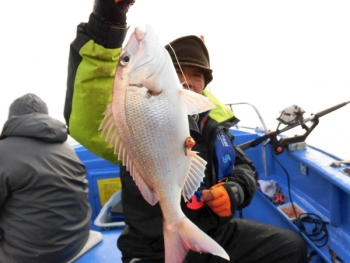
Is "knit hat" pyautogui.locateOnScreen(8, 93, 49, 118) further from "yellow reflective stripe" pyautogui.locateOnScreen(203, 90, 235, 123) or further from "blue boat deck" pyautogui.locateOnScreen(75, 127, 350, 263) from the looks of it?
"yellow reflective stripe" pyautogui.locateOnScreen(203, 90, 235, 123)

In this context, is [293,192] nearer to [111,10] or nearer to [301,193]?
[301,193]

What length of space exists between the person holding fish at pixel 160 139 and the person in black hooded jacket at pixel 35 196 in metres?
0.75

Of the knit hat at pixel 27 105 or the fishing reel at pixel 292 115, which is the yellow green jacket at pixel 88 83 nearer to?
the knit hat at pixel 27 105

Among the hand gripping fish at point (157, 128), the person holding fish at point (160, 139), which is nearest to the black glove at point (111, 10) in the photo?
the person holding fish at point (160, 139)

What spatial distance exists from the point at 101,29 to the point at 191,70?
0.72 m

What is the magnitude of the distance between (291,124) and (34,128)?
2300mm

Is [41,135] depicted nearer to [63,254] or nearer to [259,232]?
[63,254]

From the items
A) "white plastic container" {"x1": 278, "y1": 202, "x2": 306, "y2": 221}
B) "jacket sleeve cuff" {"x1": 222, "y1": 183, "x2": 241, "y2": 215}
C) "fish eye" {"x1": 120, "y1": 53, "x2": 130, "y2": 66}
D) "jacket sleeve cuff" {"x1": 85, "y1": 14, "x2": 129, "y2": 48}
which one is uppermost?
"jacket sleeve cuff" {"x1": 85, "y1": 14, "x2": 129, "y2": 48}

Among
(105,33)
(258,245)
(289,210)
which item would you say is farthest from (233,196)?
(289,210)

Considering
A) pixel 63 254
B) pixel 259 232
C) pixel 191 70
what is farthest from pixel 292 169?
pixel 63 254

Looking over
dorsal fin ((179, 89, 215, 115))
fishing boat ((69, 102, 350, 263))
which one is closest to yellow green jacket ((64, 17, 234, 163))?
→ dorsal fin ((179, 89, 215, 115))

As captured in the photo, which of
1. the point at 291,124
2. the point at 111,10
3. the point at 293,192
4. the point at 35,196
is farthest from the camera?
the point at 293,192

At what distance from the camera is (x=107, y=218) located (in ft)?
10.7

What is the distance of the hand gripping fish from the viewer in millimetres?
1062
